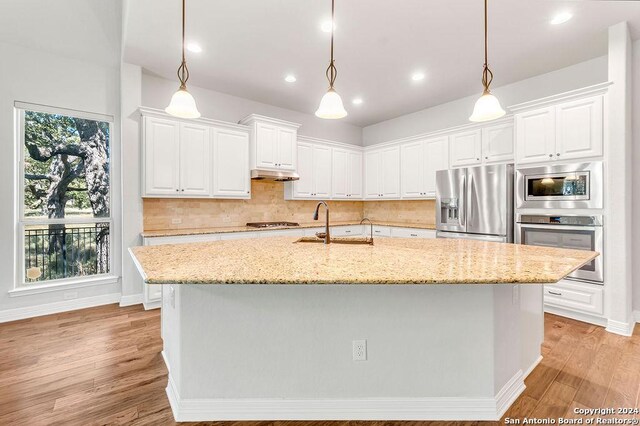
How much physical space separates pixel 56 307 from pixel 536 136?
19.3 feet

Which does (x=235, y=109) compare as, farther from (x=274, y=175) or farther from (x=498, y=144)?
(x=498, y=144)

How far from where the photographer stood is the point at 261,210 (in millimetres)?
5121

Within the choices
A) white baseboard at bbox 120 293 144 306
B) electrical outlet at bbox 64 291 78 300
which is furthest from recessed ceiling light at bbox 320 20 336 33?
electrical outlet at bbox 64 291 78 300

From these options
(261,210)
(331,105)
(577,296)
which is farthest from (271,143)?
(577,296)

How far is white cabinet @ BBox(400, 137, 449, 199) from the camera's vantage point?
15.8 ft

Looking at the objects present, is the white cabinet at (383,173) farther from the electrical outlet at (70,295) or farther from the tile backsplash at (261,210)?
the electrical outlet at (70,295)

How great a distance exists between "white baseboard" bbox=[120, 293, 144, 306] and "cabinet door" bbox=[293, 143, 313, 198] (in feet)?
8.83

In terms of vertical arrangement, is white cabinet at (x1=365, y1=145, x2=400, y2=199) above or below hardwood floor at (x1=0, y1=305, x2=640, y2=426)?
above

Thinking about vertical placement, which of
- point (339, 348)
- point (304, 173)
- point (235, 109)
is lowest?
point (339, 348)

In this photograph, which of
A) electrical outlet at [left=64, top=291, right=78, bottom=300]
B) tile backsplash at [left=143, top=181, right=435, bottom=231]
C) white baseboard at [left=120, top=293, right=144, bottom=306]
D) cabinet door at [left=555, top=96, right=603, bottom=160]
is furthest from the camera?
tile backsplash at [left=143, top=181, right=435, bottom=231]

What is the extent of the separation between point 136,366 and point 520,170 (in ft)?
14.1

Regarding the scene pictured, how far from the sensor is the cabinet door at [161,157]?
3.78m

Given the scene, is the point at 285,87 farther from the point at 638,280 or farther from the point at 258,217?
the point at 638,280

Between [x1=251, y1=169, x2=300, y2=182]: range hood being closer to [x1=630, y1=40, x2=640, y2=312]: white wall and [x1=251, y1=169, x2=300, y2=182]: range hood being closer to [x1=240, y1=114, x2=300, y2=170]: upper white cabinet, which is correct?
[x1=240, y1=114, x2=300, y2=170]: upper white cabinet
